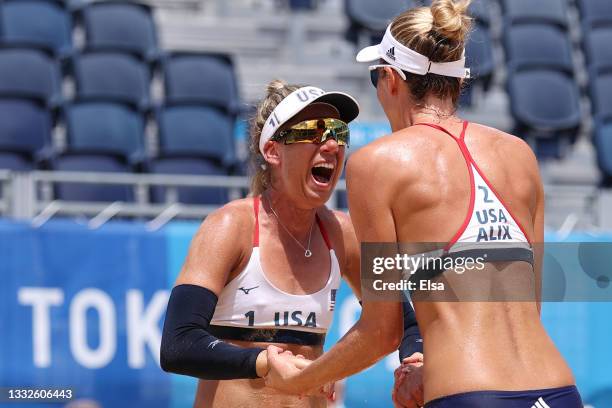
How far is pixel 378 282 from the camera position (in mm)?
3086

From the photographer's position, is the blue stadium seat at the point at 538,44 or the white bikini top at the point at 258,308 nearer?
the white bikini top at the point at 258,308

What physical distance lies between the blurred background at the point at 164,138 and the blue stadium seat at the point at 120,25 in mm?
14

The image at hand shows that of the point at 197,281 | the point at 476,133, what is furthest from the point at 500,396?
the point at 197,281

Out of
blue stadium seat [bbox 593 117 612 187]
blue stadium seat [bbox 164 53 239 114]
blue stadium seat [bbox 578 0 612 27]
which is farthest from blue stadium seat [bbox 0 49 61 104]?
blue stadium seat [bbox 578 0 612 27]

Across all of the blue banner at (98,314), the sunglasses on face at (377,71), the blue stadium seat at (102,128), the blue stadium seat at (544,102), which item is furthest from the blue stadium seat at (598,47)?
the sunglasses on face at (377,71)

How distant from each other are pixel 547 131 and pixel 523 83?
1.88ft

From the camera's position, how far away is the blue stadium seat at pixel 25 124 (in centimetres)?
917

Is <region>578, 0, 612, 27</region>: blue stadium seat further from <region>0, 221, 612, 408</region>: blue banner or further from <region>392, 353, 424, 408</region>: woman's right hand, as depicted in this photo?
<region>392, 353, 424, 408</region>: woman's right hand

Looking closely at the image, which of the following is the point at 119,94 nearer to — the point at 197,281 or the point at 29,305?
the point at 29,305

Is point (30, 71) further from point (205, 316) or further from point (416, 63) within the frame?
point (416, 63)

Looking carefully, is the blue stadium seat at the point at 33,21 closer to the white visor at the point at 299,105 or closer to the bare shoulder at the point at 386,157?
the white visor at the point at 299,105

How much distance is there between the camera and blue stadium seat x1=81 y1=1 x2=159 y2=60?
1106 centimetres

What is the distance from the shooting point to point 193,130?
390 inches

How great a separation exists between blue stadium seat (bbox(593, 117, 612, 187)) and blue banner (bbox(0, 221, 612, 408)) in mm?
3645
